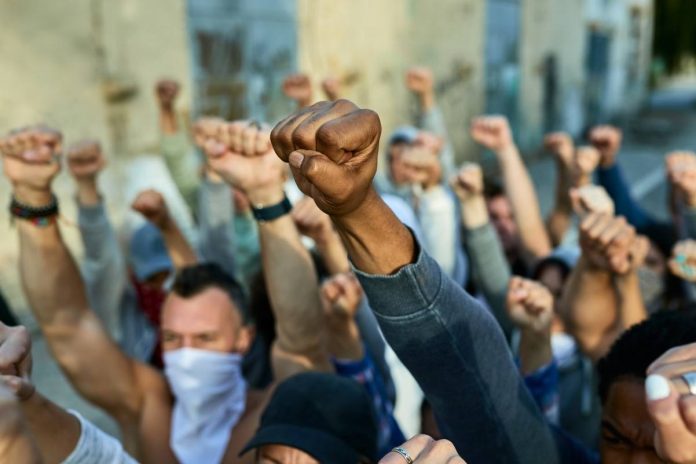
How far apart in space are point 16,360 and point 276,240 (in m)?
0.69

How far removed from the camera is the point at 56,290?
1.84 m

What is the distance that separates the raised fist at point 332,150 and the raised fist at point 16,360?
529 millimetres

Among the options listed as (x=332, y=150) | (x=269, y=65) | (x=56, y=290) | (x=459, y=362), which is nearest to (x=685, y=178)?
Result: (x=459, y=362)

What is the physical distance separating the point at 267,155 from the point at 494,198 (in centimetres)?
227

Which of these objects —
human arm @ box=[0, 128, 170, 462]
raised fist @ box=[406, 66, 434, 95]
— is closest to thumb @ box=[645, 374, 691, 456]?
human arm @ box=[0, 128, 170, 462]

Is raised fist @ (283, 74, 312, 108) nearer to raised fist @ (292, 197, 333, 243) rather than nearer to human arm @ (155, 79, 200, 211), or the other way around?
human arm @ (155, 79, 200, 211)

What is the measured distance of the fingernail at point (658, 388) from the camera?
32.5 inches

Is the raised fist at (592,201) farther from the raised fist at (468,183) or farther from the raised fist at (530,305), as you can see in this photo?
the raised fist at (530,305)

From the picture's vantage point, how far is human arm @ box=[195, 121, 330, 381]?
5.35ft

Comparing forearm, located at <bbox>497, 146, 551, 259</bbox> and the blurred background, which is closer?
forearm, located at <bbox>497, 146, 551, 259</bbox>

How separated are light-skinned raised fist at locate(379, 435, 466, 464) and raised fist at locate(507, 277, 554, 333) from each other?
79 centimetres

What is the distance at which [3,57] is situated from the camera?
3.86m

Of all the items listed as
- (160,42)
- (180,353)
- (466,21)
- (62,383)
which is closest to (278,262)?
(180,353)

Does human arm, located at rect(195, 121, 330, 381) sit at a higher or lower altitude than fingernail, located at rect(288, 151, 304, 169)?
lower
